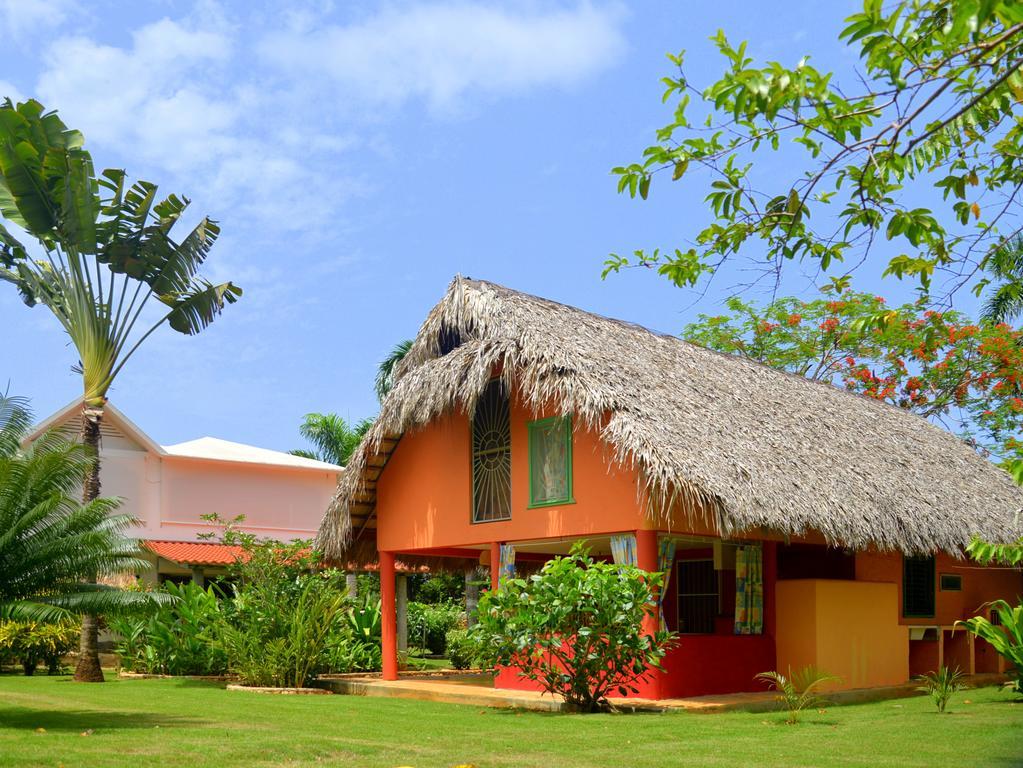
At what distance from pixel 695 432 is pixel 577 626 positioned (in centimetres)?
279

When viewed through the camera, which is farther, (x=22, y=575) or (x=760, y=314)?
(x=760, y=314)

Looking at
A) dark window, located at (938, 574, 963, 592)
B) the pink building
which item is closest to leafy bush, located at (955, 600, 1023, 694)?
dark window, located at (938, 574, 963, 592)

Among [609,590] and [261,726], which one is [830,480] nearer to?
[609,590]

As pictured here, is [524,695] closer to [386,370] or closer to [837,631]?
[837,631]

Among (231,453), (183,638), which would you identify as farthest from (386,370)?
(183,638)

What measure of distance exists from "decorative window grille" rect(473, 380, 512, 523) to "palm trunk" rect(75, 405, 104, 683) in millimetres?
5659

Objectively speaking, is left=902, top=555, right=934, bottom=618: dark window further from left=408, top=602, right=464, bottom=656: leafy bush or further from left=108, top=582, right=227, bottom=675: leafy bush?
left=408, top=602, right=464, bottom=656: leafy bush

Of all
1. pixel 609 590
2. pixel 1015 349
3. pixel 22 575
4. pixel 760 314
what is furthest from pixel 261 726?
pixel 760 314

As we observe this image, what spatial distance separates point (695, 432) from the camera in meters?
13.9

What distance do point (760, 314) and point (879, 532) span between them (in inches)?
609

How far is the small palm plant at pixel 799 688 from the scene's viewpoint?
11.7 meters

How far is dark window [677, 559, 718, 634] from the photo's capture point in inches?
674

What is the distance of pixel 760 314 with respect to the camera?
29.1m

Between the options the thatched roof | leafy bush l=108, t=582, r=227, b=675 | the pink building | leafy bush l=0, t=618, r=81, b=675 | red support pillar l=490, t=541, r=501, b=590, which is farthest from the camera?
the pink building
